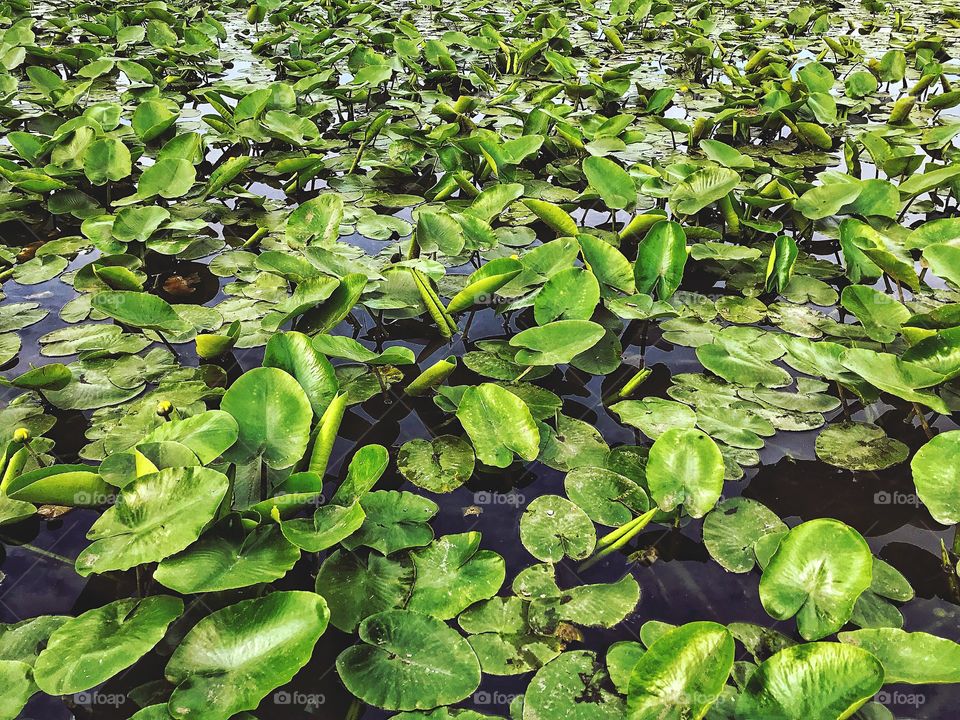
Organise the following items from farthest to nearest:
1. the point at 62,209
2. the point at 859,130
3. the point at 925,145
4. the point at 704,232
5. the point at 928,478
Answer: the point at 859,130, the point at 925,145, the point at 62,209, the point at 704,232, the point at 928,478

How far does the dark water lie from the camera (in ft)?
3.84

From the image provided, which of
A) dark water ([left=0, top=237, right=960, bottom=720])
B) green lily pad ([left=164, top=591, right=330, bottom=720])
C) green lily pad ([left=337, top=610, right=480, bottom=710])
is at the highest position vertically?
green lily pad ([left=164, top=591, right=330, bottom=720])

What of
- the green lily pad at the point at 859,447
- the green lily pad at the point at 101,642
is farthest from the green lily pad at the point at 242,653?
the green lily pad at the point at 859,447

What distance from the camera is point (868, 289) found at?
1861 millimetres

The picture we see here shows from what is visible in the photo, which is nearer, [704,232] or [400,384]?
[400,384]

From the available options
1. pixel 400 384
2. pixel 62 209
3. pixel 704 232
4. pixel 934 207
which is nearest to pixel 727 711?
pixel 400 384

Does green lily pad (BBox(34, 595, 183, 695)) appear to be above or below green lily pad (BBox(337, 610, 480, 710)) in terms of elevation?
above

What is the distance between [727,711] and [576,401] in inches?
35.2

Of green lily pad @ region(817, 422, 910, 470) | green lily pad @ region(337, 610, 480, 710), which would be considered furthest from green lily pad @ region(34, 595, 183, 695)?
green lily pad @ region(817, 422, 910, 470)

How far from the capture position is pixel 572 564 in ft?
4.49

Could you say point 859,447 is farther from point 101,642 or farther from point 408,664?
point 101,642

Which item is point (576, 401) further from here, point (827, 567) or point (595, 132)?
point (595, 132)

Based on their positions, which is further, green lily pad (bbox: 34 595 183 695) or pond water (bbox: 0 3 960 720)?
pond water (bbox: 0 3 960 720)

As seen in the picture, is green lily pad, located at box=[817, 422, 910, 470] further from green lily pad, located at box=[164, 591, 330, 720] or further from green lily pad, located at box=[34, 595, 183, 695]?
green lily pad, located at box=[34, 595, 183, 695]
